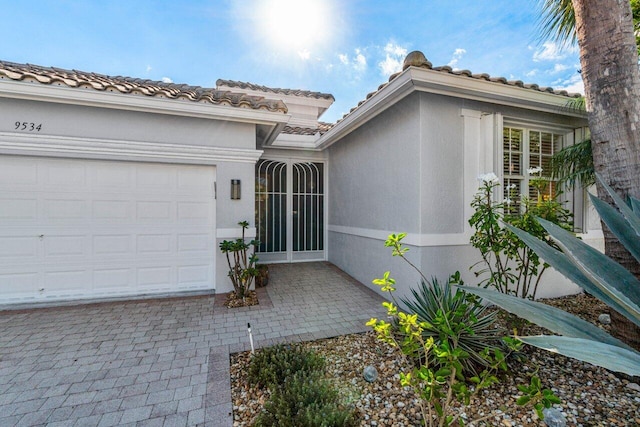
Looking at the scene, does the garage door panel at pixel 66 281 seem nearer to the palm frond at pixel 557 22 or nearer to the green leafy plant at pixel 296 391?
the green leafy plant at pixel 296 391

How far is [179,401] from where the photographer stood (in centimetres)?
278

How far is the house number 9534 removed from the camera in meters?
4.92

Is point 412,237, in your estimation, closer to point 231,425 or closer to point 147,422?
point 231,425

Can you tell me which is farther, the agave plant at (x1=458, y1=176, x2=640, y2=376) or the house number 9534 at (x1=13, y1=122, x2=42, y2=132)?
the house number 9534 at (x1=13, y1=122, x2=42, y2=132)

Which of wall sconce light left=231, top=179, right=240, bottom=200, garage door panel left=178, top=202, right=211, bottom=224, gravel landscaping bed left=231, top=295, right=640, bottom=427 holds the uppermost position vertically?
wall sconce light left=231, top=179, right=240, bottom=200

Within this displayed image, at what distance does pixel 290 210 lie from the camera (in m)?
8.86

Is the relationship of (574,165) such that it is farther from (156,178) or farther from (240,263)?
(156,178)

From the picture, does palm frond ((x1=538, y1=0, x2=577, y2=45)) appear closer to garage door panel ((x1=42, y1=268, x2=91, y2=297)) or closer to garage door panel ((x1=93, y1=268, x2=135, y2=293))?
garage door panel ((x1=93, y1=268, x2=135, y2=293))

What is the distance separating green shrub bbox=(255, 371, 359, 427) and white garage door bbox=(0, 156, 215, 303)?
13.2 feet

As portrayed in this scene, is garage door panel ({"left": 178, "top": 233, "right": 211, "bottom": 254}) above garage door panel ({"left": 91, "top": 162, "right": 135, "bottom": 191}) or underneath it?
underneath

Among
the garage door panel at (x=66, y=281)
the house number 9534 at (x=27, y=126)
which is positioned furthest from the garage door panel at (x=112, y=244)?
the house number 9534 at (x=27, y=126)

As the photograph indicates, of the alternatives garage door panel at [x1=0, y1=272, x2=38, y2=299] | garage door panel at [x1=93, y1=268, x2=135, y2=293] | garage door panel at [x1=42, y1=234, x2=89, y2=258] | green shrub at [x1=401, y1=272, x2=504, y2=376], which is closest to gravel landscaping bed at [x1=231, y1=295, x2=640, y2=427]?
green shrub at [x1=401, y1=272, x2=504, y2=376]

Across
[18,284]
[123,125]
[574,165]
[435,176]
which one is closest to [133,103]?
[123,125]

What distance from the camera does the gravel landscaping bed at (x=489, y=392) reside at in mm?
2527
